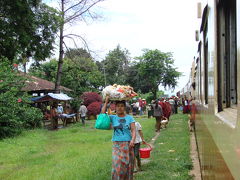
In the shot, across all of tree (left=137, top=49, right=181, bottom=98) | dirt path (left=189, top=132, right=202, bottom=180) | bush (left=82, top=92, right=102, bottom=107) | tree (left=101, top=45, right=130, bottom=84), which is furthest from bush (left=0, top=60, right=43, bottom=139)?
tree (left=101, top=45, right=130, bottom=84)

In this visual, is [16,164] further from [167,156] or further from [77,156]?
[167,156]

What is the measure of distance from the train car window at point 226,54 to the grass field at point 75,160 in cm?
439

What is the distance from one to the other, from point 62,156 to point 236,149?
27.5 feet

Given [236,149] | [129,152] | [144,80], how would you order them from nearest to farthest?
[236,149] → [129,152] → [144,80]

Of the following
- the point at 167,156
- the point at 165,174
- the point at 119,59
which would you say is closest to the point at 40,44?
the point at 167,156

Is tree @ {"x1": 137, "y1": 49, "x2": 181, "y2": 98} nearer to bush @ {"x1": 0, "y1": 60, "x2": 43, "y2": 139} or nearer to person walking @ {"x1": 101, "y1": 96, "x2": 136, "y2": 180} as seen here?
bush @ {"x1": 0, "y1": 60, "x2": 43, "y2": 139}

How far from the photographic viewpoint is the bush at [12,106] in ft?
43.0

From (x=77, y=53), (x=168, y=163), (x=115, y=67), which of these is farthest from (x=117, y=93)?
(x=115, y=67)

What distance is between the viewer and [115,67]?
4834cm

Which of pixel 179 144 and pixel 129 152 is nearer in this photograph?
pixel 129 152

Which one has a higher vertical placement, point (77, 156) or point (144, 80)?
point (144, 80)

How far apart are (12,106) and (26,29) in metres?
3.56

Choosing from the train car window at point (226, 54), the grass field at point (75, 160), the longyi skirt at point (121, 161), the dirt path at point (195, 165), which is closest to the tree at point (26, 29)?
the grass field at point (75, 160)

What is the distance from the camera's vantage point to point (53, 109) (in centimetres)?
1711
